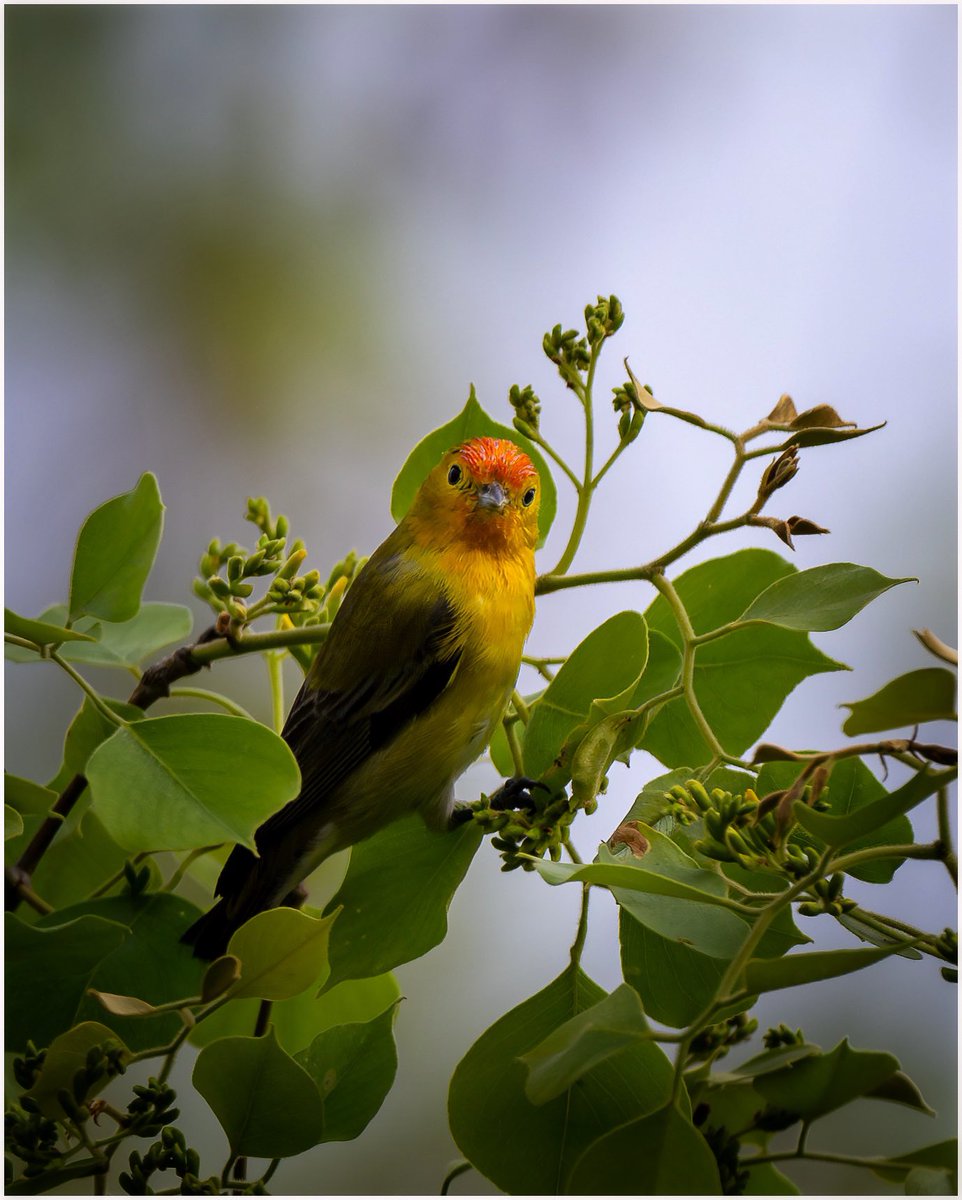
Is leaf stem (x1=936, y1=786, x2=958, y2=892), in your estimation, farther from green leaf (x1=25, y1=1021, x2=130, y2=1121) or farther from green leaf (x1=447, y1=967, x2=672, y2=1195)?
green leaf (x1=25, y1=1021, x2=130, y2=1121)

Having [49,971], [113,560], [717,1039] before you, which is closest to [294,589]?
[113,560]

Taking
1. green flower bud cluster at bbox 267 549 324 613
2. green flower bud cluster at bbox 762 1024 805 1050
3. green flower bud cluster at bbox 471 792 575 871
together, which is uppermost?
green flower bud cluster at bbox 267 549 324 613

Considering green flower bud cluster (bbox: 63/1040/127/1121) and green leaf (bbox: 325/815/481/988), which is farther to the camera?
green leaf (bbox: 325/815/481/988)

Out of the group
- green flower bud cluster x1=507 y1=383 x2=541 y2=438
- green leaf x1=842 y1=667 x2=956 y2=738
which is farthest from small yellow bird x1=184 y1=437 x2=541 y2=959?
green leaf x1=842 y1=667 x2=956 y2=738

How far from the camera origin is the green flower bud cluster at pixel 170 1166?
0.76 metres

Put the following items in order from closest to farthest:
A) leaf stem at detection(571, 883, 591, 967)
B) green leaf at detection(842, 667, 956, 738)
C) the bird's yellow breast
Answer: green leaf at detection(842, 667, 956, 738) → leaf stem at detection(571, 883, 591, 967) → the bird's yellow breast

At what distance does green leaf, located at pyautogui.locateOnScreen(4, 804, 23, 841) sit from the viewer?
77 cm

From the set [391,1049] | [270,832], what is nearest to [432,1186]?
[270,832]

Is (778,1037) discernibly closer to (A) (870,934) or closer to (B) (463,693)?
(A) (870,934)

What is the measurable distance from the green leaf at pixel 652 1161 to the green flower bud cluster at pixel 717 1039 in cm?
6

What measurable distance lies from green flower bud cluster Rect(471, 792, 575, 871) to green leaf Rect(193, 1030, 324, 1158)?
0.65 feet

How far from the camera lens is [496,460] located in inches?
48.8

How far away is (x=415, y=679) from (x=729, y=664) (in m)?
0.42

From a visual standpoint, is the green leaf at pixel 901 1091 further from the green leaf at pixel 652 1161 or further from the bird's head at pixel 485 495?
the bird's head at pixel 485 495
